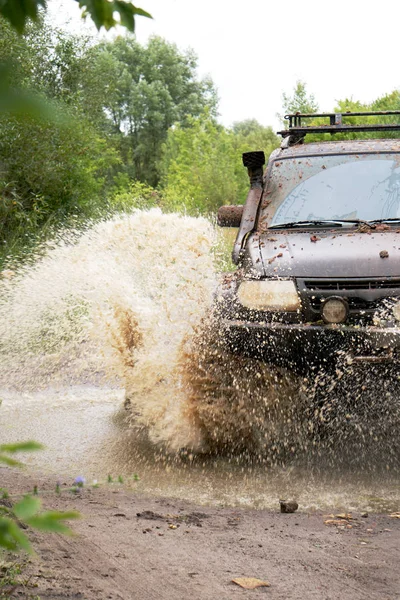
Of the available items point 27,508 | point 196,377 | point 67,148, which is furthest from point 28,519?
point 67,148

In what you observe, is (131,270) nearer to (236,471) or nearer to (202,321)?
(202,321)

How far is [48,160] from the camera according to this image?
1650 centimetres

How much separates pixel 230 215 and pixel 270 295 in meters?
1.55

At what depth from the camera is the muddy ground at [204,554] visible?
130 inches

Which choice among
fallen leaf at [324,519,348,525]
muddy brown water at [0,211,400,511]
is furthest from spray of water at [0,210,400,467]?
fallen leaf at [324,519,348,525]

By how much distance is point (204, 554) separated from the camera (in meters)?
3.79

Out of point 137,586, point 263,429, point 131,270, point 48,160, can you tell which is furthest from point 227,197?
point 137,586

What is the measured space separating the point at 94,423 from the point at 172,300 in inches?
63.6

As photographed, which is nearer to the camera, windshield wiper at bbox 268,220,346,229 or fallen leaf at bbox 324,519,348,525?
fallen leaf at bbox 324,519,348,525

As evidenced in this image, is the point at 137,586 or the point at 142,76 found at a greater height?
the point at 142,76

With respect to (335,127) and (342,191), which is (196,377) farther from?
(335,127)

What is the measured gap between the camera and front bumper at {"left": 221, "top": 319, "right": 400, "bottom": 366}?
16.8ft

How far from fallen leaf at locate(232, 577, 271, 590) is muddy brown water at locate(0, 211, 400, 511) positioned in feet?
4.60

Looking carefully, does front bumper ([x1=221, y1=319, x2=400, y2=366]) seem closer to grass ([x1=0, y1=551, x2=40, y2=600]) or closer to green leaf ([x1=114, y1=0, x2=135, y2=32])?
grass ([x1=0, y1=551, x2=40, y2=600])
